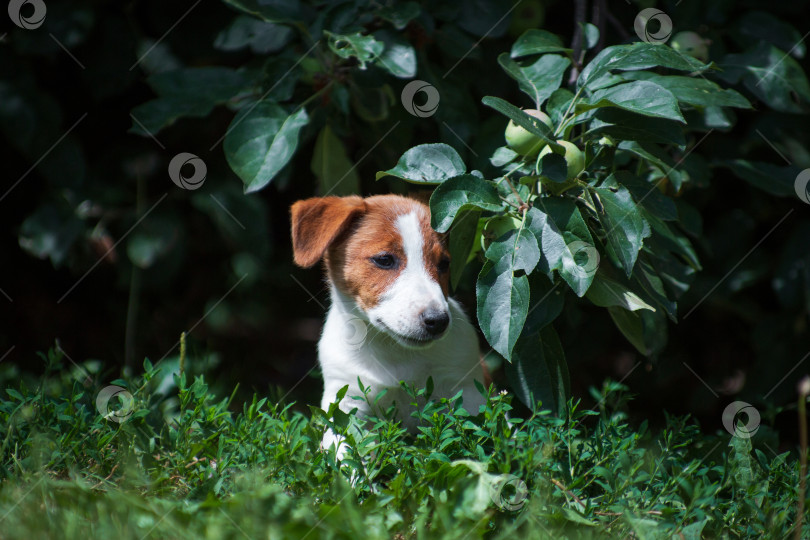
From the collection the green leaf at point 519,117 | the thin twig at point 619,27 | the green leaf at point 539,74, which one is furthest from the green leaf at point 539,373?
the thin twig at point 619,27

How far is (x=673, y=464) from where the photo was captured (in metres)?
2.20

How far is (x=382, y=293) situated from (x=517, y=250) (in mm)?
551

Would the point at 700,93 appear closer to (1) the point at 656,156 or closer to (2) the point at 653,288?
(1) the point at 656,156

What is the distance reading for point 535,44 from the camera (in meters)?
2.43

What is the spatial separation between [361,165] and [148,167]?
94cm

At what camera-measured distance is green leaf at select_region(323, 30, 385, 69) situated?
2408 millimetres

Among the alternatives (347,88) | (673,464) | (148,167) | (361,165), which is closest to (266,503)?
(673,464)

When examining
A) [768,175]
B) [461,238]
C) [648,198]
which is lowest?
[461,238]

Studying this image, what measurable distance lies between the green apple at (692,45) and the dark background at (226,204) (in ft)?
0.32

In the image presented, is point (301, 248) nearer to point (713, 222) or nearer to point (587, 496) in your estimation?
point (587, 496)

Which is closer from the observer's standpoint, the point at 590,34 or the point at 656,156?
the point at 656,156

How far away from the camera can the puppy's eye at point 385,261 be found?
2.45 meters

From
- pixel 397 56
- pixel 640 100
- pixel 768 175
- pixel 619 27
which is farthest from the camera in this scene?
pixel 619 27

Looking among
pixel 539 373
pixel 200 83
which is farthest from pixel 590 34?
pixel 200 83
